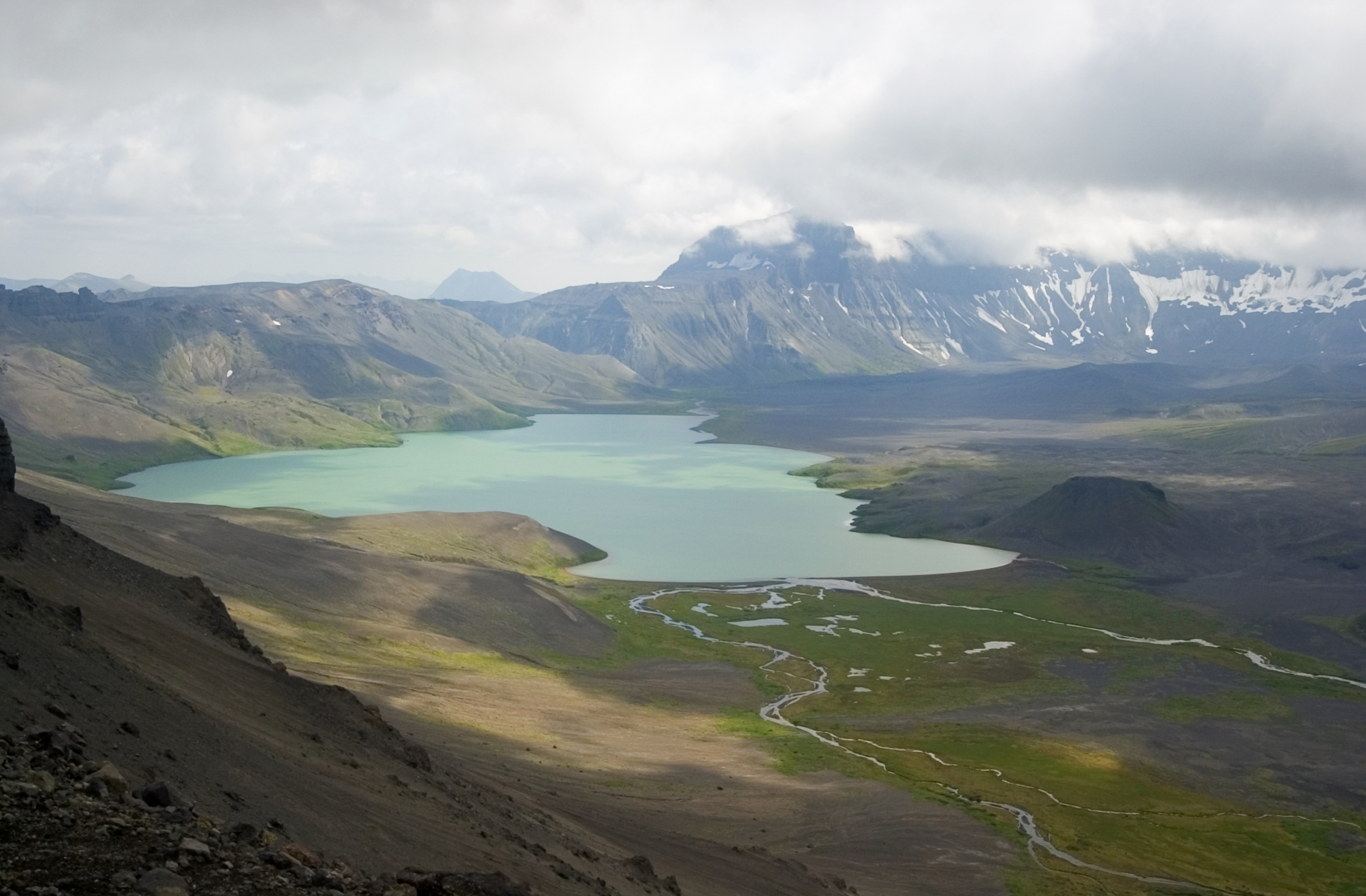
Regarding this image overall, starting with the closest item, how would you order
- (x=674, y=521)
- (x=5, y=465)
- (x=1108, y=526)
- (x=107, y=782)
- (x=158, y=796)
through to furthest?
(x=107, y=782) → (x=158, y=796) → (x=5, y=465) → (x=1108, y=526) → (x=674, y=521)

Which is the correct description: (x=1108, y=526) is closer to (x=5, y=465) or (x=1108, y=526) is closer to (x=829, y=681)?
(x=829, y=681)

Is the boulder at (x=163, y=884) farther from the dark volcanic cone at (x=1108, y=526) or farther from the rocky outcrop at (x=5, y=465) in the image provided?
the dark volcanic cone at (x=1108, y=526)

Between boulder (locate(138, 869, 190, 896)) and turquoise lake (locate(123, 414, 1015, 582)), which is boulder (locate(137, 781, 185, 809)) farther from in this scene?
turquoise lake (locate(123, 414, 1015, 582))

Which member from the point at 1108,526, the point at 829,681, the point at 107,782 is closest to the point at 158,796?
the point at 107,782

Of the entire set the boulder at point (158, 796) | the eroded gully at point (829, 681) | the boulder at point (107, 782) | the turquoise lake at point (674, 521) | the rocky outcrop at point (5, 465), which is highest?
the rocky outcrop at point (5, 465)

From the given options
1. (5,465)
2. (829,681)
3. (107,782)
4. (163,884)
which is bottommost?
(829,681)

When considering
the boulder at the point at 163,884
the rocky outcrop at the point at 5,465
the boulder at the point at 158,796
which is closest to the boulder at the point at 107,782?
the boulder at the point at 158,796
